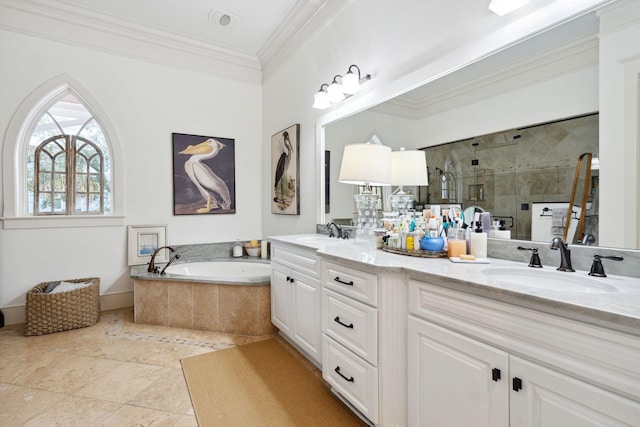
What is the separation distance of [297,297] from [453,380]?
128 cm

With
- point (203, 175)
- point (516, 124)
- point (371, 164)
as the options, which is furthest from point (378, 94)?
point (203, 175)

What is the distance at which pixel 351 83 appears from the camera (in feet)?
7.77

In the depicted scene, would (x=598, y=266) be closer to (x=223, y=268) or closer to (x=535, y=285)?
(x=535, y=285)

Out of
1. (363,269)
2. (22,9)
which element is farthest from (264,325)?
(22,9)

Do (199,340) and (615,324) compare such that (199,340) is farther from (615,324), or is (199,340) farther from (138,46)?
(138,46)

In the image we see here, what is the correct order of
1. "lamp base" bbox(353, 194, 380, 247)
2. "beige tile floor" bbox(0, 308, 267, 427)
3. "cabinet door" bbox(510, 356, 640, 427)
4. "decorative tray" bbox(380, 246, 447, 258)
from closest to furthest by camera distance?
"cabinet door" bbox(510, 356, 640, 427) < "decorative tray" bbox(380, 246, 447, 258) < "beige tile floor" bbox(0, 308, 267, 427) < "lamp base" bbox(353, 194, 380, 247)

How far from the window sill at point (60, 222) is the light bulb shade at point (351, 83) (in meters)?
2.67

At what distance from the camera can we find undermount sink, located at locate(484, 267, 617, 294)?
1062mm

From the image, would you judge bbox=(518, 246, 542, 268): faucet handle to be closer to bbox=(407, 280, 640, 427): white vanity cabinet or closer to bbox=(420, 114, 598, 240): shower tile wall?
bbox=(420, 114, 598, 240): shower tile wall

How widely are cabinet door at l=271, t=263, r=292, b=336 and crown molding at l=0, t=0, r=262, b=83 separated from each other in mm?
2664

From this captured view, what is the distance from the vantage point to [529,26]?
1.39m

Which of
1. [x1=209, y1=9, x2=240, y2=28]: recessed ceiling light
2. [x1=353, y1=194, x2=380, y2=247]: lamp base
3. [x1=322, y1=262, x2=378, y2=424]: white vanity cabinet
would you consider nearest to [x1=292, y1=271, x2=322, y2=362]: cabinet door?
[x1=322, y1=262, x2=378, y2=424]: white vanity cabinet

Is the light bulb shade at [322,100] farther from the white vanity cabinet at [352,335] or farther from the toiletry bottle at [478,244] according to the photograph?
the toiletry bottle at [478,244]

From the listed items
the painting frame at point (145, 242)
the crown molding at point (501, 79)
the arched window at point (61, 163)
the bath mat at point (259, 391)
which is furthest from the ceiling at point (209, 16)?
the bath mat at point (259, 391)
